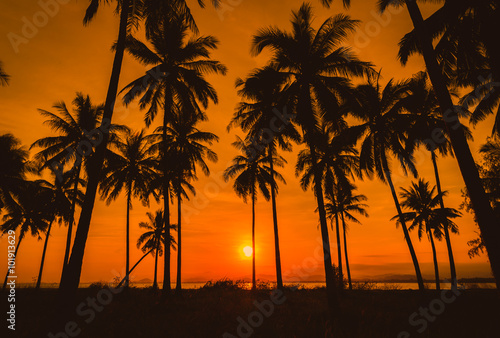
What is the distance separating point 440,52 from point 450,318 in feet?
35.0

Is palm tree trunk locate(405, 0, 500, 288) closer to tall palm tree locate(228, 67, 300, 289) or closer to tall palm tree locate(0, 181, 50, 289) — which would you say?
tall palm tree locate(228, 67, 300, 289)

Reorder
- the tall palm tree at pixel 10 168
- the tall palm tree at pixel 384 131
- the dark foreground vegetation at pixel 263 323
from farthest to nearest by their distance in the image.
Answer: the tall palm tree at pixel 10 168 < the tall palm tree at pixel 384 131 < the dark foreground vegetation at pixel 263 323

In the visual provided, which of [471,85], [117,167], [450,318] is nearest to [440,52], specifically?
[471,85]

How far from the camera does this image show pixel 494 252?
5.06 m

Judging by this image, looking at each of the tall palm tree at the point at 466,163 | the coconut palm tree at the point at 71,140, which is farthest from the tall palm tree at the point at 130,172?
the tall palm tree at the point at 466,163

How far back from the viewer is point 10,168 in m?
20.5

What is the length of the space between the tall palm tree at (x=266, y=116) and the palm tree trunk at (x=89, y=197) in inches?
238

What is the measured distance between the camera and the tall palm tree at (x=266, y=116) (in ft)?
42.0

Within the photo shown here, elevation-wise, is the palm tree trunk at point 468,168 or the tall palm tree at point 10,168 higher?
the tall palm tree at point 10,168

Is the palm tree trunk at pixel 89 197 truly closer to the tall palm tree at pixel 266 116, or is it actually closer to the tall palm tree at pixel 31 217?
the tall palm tree at pixel 266 116

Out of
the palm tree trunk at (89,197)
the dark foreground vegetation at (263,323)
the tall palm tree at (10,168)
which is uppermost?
the tall palm tree at (10,168)

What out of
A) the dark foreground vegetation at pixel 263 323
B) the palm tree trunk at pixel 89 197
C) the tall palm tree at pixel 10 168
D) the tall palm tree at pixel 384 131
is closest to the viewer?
the palm tree trunk at pixel 89 197

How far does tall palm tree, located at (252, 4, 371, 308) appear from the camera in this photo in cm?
1216

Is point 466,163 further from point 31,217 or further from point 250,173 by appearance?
point 31,217
